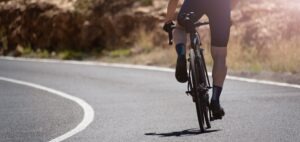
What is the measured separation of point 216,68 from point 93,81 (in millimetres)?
7863

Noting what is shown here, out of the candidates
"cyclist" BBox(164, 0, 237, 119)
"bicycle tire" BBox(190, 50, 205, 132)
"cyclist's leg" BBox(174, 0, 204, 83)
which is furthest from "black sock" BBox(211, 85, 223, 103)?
"cyclist's leg" BBox(174, 0, 204, 83)

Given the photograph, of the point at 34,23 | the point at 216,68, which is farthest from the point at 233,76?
the point at 34,23

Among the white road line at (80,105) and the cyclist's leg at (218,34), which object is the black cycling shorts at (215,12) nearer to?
the cyclist's leg at (218,34)

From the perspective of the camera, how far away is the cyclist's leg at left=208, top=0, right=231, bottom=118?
26.0 feet

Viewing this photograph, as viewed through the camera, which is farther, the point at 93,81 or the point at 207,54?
the point at 207,54

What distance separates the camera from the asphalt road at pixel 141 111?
820 centimetres

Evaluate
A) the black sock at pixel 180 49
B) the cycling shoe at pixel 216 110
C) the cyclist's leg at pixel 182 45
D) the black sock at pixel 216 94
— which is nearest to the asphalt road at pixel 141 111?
the cycling shoe at pixel 216 110

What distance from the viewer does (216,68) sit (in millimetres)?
8164

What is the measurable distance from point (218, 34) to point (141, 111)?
2778mm

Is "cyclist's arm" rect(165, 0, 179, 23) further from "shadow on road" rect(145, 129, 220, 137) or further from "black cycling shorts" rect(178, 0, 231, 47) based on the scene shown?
"shadow on road" rect(145, 129, 220, 137)

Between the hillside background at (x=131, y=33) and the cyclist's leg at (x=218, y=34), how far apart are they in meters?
6.21

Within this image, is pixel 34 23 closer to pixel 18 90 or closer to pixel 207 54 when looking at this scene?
pixel 207 54

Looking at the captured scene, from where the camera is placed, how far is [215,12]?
7930 mm

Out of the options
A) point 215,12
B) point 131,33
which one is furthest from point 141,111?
point 131,33
